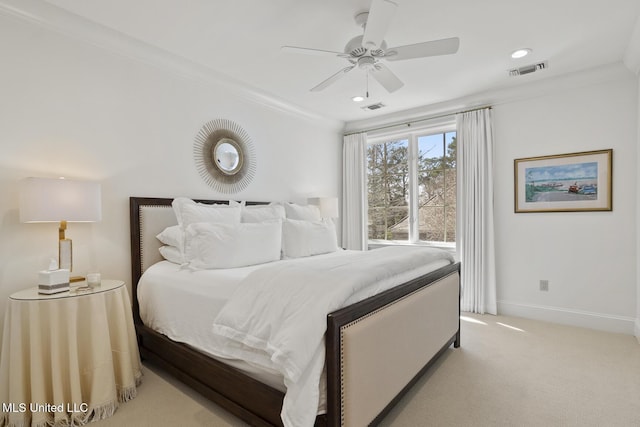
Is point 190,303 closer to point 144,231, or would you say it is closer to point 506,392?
point 144,231

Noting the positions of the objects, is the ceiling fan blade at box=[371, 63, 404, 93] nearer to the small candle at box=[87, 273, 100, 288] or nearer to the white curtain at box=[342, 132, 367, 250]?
the white curtain at box=[342, 132, 367, 250]

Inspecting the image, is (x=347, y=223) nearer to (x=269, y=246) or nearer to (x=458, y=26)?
(x=269, y=246)

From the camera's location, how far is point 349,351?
4.76 feet

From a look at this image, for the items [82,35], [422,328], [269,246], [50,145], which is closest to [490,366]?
[422,328]

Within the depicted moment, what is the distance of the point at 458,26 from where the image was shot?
245cm

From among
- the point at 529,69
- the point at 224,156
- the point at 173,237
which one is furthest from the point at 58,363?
the point at 529,69

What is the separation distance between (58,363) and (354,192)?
391 centimetres

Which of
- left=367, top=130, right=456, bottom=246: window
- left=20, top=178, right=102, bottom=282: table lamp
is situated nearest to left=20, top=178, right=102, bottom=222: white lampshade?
left=20, top=178, right=102, bottom=282: table lamp

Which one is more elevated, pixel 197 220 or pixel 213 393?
pixel 197 220

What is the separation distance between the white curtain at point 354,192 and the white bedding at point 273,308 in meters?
2.42

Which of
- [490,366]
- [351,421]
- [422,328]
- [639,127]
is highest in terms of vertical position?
[639,127]

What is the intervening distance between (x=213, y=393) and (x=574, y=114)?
4.12 m

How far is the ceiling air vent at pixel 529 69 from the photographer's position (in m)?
3.06
